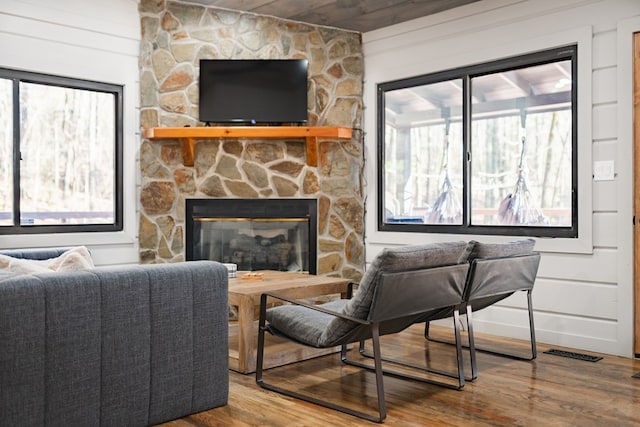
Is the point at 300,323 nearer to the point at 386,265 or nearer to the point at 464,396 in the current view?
the point at 386,265

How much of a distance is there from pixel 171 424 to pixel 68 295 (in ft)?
2.63

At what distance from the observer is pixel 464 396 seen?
3.19 m

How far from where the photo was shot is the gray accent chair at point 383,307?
286cm

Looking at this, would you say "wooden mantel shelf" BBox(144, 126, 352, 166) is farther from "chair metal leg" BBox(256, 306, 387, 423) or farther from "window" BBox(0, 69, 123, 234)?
"chair metal leg" BBox(256, 306, 387, 423)

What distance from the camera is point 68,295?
2338mm

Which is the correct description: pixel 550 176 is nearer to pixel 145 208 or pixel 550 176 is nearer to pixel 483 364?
pixel 483 364

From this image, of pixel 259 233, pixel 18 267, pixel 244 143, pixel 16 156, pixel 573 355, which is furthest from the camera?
pixel 259 233

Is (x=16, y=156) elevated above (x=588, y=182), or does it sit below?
above

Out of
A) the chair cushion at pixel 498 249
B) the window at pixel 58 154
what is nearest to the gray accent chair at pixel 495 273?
the chair cushion at pixel 498 249

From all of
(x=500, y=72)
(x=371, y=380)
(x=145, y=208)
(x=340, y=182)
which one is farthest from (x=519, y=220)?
(x=145, y=208)

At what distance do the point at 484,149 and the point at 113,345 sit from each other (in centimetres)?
358

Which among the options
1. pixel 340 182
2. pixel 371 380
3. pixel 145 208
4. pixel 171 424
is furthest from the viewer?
pixel 340 182

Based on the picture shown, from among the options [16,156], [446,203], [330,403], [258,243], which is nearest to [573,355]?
[446,203]

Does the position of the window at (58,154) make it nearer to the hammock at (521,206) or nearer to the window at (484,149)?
→ the window at (484,149)
